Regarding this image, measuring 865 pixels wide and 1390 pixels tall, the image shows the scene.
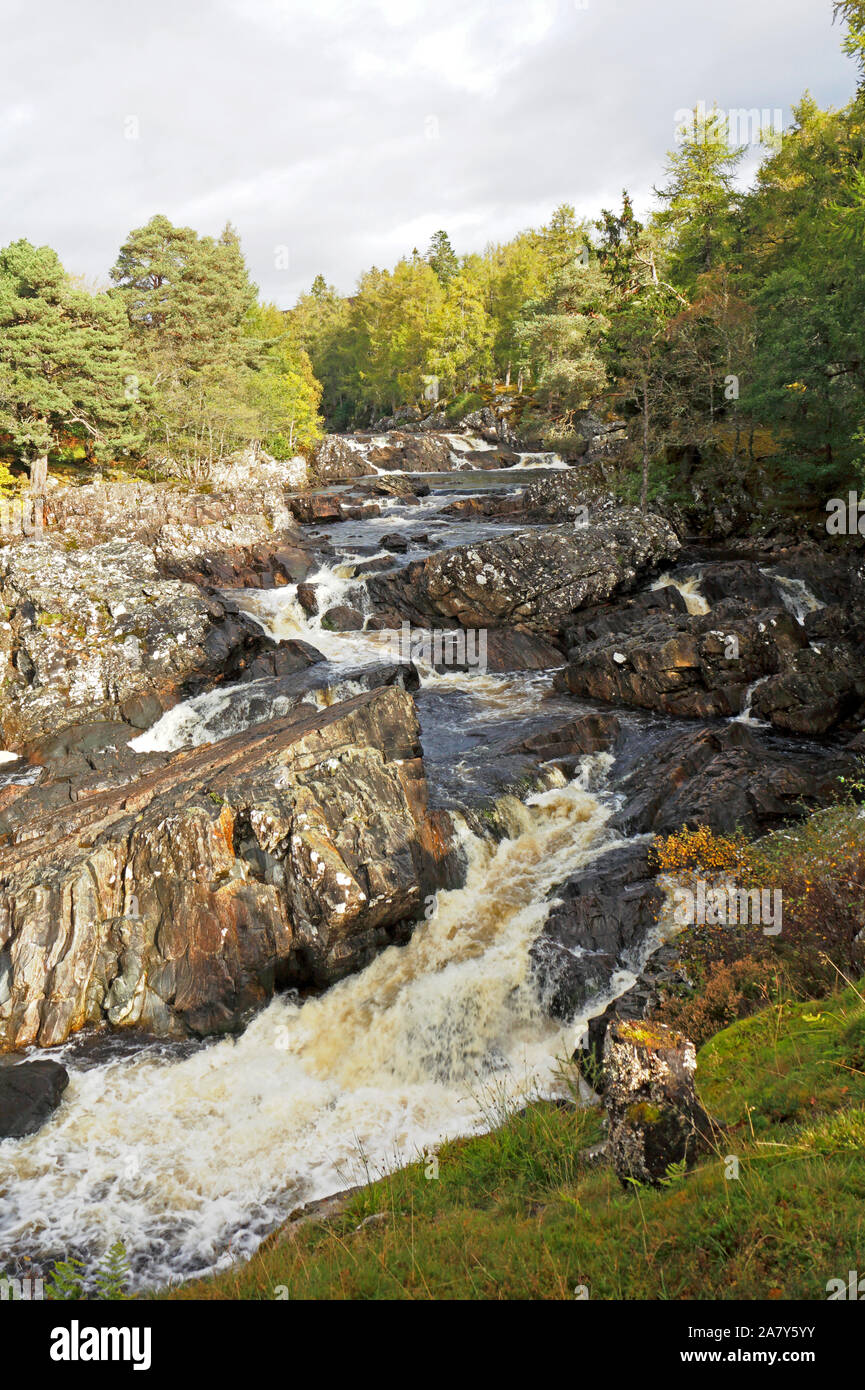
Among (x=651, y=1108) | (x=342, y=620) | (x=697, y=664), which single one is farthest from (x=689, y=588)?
(x=651, y=1108)

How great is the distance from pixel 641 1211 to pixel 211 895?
10.2 meters

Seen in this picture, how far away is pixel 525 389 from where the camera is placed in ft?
249

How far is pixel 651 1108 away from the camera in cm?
632

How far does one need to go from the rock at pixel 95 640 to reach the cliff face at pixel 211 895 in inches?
315

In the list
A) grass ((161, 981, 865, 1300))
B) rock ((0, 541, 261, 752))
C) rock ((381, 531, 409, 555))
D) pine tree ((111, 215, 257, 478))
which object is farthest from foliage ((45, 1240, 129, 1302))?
pine tree ((111, 215, 257, 478))

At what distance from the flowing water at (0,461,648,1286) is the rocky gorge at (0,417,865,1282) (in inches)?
2.0

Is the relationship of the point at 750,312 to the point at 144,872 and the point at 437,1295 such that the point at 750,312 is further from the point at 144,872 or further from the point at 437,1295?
the point at 437,1295

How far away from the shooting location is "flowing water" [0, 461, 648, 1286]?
32.2 ft

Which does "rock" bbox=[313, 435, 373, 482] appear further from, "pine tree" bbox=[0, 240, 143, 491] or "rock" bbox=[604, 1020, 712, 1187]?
"rock" bbox=[604, 1020, 712, 1187]

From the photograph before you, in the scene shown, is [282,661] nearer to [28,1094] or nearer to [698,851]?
[28,1094]

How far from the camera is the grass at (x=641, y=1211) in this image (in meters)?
5.02

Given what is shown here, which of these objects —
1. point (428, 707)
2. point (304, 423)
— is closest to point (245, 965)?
point (428, 707)

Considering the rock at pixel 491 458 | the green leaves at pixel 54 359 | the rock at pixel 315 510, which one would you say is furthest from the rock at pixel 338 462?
the green leaves at pixel 54 359

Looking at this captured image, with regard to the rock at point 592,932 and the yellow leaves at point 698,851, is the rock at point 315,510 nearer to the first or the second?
the rock at point 592,932
